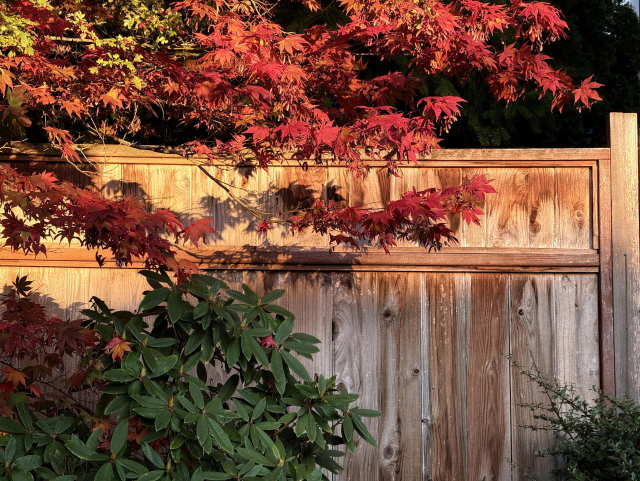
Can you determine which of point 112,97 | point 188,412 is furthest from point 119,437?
point 112,97

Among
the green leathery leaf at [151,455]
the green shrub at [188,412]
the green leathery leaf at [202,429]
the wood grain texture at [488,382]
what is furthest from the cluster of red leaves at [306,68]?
the green leathery leaf at [151,455]

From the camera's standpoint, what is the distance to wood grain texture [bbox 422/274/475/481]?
3301mm

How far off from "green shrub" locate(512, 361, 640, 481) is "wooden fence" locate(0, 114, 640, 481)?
0.12m

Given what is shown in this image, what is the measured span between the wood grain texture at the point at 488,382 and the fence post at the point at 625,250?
0.58 meters

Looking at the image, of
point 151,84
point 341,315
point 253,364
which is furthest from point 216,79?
point 341,315

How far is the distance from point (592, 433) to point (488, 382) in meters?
0.54

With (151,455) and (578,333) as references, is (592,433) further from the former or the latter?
(151,455)

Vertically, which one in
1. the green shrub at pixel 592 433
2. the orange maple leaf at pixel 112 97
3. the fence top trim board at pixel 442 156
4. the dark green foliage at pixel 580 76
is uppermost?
the dark green foliage at pixel 580 76

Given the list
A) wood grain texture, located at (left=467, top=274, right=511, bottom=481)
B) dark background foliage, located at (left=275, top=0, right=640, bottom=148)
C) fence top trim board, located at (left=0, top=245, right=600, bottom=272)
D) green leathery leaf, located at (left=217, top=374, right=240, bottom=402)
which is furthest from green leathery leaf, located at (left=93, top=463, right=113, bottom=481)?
dark background foliage, located at (left=275, top=0, right=640, bottom=148)

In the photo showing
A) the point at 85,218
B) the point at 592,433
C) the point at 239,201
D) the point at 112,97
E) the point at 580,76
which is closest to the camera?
the point at 85,218

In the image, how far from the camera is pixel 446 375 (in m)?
3.33

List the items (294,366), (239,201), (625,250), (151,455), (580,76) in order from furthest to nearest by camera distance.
→ (580,76) < (625,250) < (239,201) < (294,366) < (151,455)

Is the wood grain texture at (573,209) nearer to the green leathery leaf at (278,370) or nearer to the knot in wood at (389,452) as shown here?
the knot in wood at (389,452)

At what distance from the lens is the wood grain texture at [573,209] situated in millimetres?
3387
